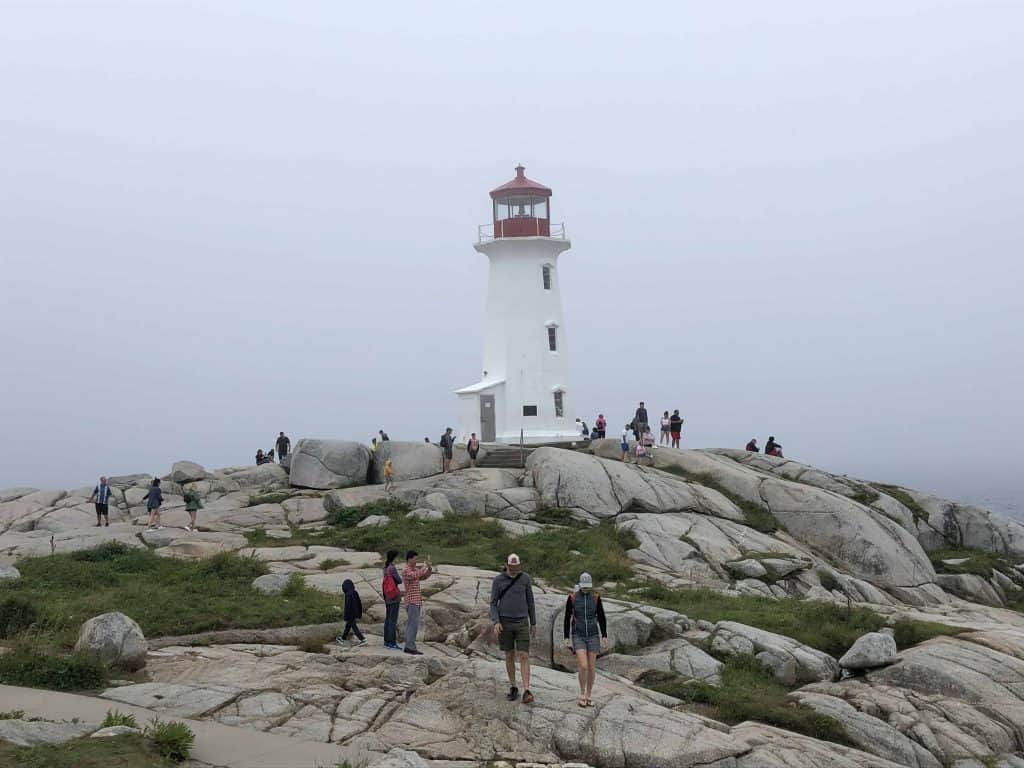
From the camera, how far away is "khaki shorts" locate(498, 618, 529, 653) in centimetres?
1712

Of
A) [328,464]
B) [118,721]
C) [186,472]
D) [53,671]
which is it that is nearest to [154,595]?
[53,671]

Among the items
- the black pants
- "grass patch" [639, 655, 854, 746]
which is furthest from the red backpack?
"grass patch" [639, 655, 854, 746]

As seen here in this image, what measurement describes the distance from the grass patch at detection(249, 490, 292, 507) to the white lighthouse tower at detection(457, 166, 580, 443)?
11.2 m

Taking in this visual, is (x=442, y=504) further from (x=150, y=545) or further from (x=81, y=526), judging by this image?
(x=81, y=526)

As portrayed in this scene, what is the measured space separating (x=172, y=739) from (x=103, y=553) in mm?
17730

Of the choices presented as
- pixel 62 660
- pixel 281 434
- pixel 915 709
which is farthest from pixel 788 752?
pixel 281 434

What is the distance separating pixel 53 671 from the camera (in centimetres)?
1764

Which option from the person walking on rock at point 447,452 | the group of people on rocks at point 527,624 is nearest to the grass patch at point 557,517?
the person walking on rock at point 447,452

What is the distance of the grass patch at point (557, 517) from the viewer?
3743 cm

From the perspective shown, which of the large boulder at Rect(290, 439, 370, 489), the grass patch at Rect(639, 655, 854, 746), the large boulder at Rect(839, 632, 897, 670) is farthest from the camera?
the large boulder at Rect(290, 439, 370, 489)

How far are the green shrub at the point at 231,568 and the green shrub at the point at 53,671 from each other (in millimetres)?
8074

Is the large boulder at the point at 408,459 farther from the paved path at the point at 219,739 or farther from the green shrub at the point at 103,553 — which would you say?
the paved path at the point at 219,739

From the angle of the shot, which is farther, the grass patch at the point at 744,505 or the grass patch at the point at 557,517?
the grass patch at the point at 744,505

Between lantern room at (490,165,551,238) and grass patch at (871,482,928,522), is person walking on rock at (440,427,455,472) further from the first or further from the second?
grass patch at (871,482,928,522)
